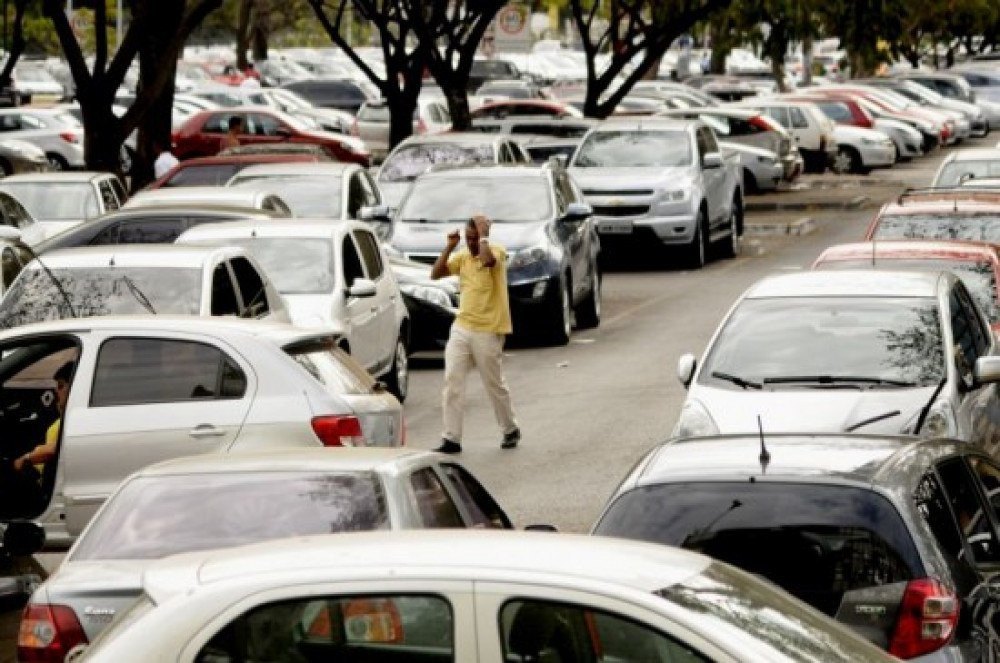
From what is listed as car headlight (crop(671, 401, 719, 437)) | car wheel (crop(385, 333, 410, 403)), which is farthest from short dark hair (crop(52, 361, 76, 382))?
car wheel (crop(385, 333, 410, 403))

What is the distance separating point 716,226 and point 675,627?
29.0 meters

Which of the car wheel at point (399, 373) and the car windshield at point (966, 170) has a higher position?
the car windshield at point (966, 170)

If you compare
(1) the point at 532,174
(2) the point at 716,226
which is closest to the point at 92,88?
(1) the point at 532,174

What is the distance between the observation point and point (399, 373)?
21359 mm

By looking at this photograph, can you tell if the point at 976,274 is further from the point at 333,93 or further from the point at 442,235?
the point at 333,93

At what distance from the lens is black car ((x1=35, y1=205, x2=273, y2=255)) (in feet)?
72.2

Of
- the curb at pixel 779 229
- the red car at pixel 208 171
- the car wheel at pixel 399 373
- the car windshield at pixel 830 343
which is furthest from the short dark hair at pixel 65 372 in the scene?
the curb at pixel 779 229

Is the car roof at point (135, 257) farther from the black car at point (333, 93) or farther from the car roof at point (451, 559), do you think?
the black car at point (333, 93)

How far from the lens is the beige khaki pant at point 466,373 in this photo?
18.4m

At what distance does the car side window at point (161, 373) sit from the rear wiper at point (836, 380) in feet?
9.85

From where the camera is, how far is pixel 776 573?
28.2 feet

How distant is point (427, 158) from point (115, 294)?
1642 cm

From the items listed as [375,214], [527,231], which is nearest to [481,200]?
[527,231]

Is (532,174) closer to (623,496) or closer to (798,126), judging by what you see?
(623,496)
